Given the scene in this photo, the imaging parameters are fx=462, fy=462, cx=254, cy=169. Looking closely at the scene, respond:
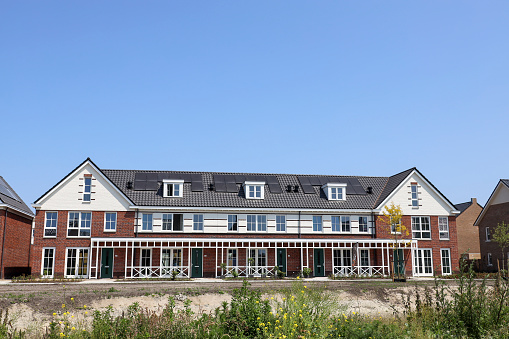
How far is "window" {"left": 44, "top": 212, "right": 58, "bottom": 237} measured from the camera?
33.2m

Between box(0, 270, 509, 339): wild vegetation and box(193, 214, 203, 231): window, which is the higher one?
box(193, 214, 203, 231): window

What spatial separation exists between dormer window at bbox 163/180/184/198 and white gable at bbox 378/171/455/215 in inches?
646

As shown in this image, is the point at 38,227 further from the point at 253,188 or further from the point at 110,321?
the point at 110,321

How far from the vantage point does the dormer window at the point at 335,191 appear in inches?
1503

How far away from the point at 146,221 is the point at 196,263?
16.0 ft

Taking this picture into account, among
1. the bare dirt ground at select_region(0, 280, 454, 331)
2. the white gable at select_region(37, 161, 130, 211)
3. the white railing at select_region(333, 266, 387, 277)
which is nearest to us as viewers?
the bare dirt ground at select_region(0, 280, 454, 331)

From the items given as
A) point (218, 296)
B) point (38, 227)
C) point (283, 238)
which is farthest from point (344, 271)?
point (38, 227)

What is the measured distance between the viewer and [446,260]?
37.7m

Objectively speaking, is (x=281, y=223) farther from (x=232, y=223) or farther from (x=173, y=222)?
(x=173, y=222)

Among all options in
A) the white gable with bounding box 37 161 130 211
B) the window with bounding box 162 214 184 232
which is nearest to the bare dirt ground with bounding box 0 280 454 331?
the window with bounding box 162 214 184 232

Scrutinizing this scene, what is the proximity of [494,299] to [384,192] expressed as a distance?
30.2m

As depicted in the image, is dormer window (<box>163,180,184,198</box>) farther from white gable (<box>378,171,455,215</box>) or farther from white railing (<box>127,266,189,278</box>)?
white gable (<box>378,171,455,215</box>)

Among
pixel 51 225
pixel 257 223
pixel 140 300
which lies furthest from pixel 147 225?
pixel 140 300

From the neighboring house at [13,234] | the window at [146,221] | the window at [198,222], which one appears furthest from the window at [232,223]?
the neighboring house at [13,234]
